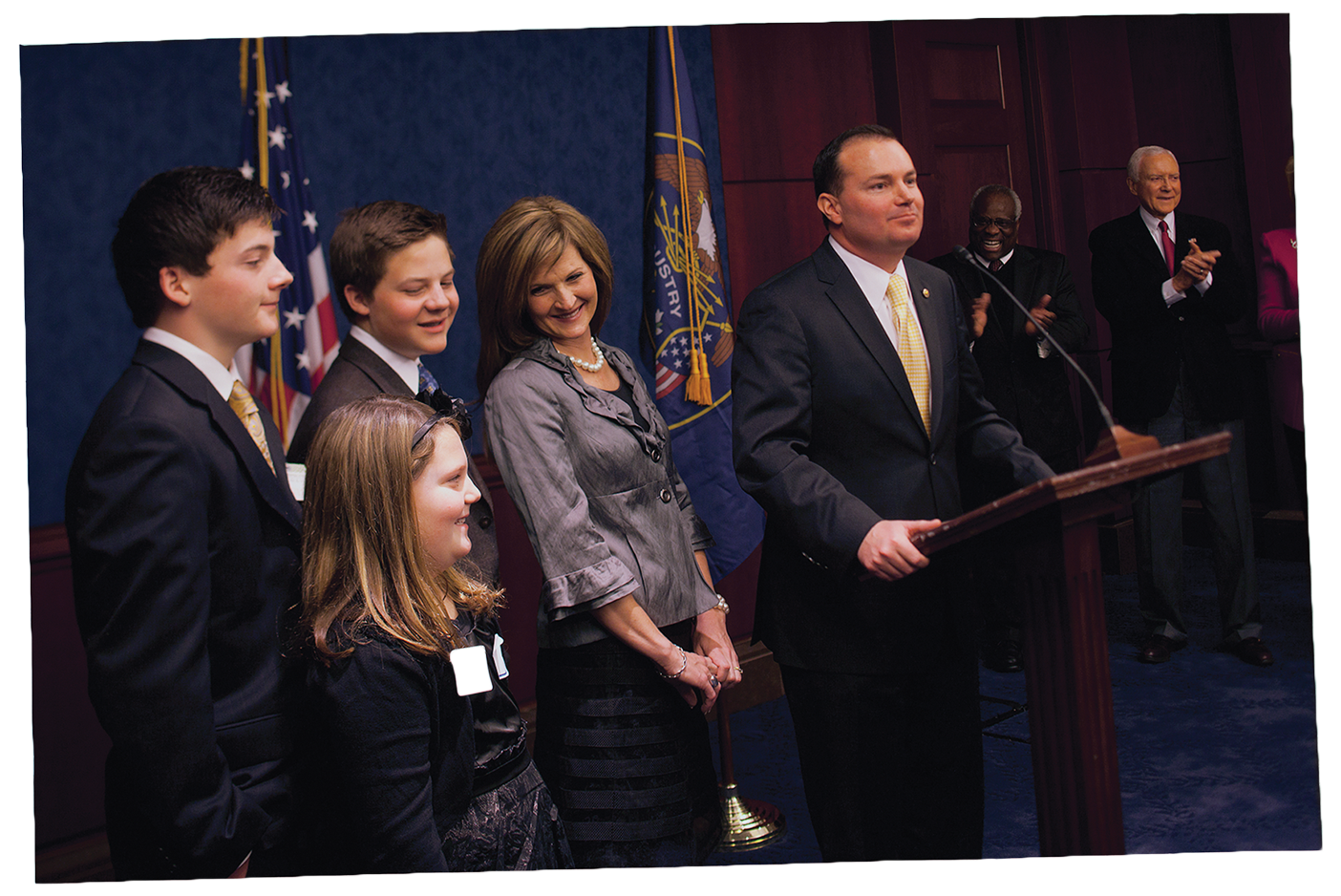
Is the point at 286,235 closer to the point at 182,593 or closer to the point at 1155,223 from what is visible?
the point at 182,593

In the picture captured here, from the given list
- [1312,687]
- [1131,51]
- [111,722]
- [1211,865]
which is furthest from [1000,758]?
[111,722]

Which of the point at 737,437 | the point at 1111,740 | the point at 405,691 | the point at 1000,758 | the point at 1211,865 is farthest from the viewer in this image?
the point at 1000,758

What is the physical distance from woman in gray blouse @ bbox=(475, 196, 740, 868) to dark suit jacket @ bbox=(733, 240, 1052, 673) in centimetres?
24

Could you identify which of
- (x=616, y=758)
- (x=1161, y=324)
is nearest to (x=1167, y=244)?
(x=1161, y=324)

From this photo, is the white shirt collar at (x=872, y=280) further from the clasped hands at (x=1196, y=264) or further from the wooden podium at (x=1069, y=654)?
the clasped hands at (x=1196, y=264)

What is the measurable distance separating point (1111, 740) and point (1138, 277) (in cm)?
122

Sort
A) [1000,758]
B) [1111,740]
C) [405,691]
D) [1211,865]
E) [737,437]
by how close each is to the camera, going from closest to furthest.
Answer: [405,691] < [1111,740] < [737,437] < [1211,865] < [1000,758]

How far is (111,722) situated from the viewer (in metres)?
1.82

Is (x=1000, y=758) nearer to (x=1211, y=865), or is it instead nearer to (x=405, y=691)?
(x=1211, y=865)

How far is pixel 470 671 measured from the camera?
1.80 m

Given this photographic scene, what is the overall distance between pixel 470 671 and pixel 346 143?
5.72 ft

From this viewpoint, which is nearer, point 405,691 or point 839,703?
point 405,691

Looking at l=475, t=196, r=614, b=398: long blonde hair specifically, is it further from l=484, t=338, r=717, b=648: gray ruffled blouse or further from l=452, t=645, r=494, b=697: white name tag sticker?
l=452, t=645, r=494, b=697: white name tag sticker

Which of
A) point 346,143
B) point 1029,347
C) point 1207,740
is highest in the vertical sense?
point 346,143
